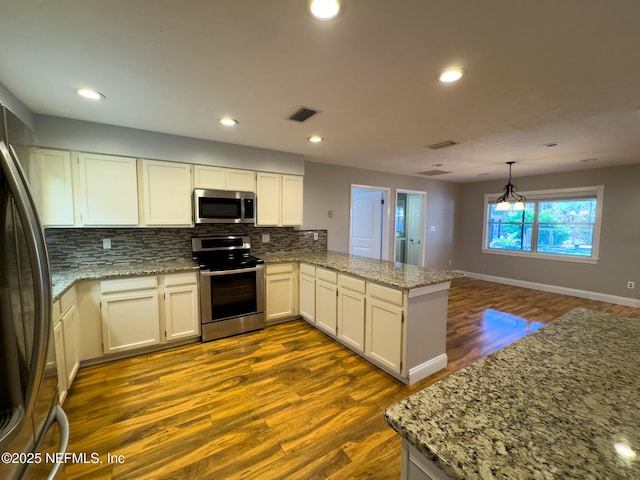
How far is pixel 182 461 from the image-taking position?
1604 mm

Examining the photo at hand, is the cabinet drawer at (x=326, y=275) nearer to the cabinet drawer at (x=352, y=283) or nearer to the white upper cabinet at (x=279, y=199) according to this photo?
the cabinet drawer at (x=352, y=283)

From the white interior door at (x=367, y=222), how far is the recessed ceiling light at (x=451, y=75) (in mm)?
3439

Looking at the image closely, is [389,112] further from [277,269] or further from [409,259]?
[409,259]

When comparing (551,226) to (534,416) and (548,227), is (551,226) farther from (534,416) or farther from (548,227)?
(534,416)

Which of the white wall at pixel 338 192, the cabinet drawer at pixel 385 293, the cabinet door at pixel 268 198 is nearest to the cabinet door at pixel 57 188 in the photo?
the cabinet door at pixel 268 198

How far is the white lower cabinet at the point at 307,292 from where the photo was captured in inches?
136

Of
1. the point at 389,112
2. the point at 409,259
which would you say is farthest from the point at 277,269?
the point at 409,259

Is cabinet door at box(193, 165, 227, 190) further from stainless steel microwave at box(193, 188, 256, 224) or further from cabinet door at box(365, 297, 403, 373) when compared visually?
cabinet door at box(365, 297, 403, 373)

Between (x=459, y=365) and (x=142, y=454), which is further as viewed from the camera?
(x=459, y=365)

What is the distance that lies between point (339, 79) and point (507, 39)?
3.13 feet

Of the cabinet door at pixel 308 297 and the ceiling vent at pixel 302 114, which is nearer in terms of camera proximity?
the ceiling vent at pixel 302 114

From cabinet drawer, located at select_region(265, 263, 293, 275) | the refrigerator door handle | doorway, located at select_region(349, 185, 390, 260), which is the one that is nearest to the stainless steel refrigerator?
the refrigerator door handle

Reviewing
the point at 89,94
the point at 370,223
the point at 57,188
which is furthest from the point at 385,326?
the point at 57,188

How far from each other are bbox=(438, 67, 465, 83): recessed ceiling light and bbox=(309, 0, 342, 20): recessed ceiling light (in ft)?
2.89
